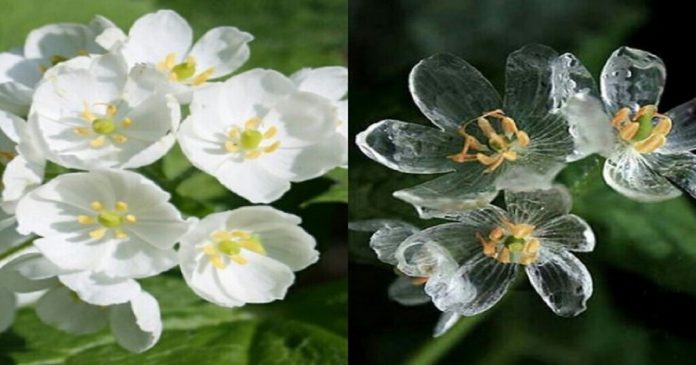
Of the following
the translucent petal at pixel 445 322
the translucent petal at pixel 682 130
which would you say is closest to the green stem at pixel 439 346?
the translucent petal at pixel 445 322

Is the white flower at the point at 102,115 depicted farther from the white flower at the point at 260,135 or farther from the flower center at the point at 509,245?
the flower center at the point at 509,245

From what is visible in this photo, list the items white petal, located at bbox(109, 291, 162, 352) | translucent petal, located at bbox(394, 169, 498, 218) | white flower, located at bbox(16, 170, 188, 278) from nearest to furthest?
translucent petal, located at bbox(394, 169, 498, 218)
white flower, located at bbox(16, 170, 188, 278)
white petal, located at bbox(109, 291, 162, 352)

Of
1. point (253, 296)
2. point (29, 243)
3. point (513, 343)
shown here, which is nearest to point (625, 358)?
point (513, 343)

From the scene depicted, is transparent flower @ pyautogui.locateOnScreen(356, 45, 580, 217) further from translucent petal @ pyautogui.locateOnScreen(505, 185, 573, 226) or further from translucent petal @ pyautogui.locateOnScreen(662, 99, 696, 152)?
translucent petal @ pyautogui.locateOnScreen(662, 99, 696, 152)

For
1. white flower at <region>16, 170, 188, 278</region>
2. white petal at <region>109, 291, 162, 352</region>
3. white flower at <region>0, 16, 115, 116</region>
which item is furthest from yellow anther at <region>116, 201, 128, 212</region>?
white flower at <region>0, 16, 115, 116</region>

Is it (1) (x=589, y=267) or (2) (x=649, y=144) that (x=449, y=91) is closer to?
(2) (x=649, y=144)

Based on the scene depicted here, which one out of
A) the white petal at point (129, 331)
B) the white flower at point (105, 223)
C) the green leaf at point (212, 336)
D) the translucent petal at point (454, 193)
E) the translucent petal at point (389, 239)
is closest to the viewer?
the translucent petal at point (454, 193)
